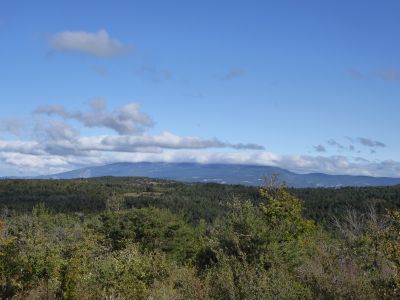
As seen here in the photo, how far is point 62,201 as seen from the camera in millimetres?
184500

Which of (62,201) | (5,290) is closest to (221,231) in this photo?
(5,290)

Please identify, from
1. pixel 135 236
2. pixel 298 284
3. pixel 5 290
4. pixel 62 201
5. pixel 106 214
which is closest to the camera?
pixel 298 284

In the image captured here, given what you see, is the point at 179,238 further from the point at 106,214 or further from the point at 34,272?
the point at 34,272

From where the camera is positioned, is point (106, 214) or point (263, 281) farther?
point (106, 214)

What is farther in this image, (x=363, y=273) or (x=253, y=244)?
(x=253, y=244)

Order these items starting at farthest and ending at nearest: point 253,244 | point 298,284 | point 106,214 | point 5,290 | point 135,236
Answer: point 106,214 → point 135,236 → point 253,244 → point 5,290 → point 298,284

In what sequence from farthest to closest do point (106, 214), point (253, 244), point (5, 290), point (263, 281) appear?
point (106, 214) → point (253, 244) → point (5, 290) → point (263, 281)

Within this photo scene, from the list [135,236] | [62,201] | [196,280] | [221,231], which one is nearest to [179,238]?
[135,236]

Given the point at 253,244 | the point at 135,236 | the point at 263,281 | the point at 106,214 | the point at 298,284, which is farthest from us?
the point at 106,214

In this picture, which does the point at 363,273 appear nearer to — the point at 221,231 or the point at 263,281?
the point at 263,281

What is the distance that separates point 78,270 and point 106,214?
1883 inches

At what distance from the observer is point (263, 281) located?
15.8 m

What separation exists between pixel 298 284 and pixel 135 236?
44829 mm

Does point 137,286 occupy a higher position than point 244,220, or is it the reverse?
point 244,220
